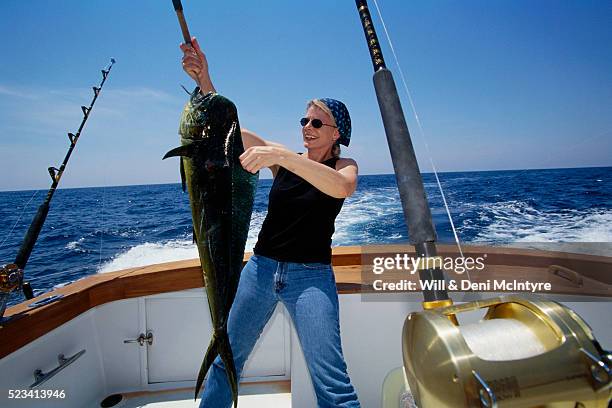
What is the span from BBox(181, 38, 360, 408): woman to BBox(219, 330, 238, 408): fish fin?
0.12 metres

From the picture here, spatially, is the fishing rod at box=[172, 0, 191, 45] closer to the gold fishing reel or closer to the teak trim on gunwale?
the gold fishing reel

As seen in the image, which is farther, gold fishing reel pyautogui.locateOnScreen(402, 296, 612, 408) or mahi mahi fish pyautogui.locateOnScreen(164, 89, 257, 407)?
mahi mahi fish pyautogui.locateOnScreen(164, 89, 257, 407)

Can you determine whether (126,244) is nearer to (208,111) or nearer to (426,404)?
(208,111)

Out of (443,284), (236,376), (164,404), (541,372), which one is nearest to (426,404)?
(541,372)

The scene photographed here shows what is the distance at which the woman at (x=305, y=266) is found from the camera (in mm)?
1578

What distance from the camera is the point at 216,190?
Result: 141cm

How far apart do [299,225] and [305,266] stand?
197 mm

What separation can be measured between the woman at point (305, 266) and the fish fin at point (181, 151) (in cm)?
35

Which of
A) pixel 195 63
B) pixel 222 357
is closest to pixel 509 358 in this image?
pixel 222 357

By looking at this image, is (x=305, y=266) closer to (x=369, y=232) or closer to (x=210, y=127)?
(x=210, y=127)

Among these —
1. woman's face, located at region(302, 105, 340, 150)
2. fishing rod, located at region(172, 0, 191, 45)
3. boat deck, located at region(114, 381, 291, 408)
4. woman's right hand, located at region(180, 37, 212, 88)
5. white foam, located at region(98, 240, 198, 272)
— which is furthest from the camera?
white foam, located at region(98, 240, 198, 272)

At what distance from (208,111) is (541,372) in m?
1.31

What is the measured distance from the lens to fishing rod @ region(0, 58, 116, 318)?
6.32 feet

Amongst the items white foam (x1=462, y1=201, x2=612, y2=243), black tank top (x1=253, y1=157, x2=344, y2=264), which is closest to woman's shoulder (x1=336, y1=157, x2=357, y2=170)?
black tank top (x1=253, y1=157, x2=344, y2=264)
